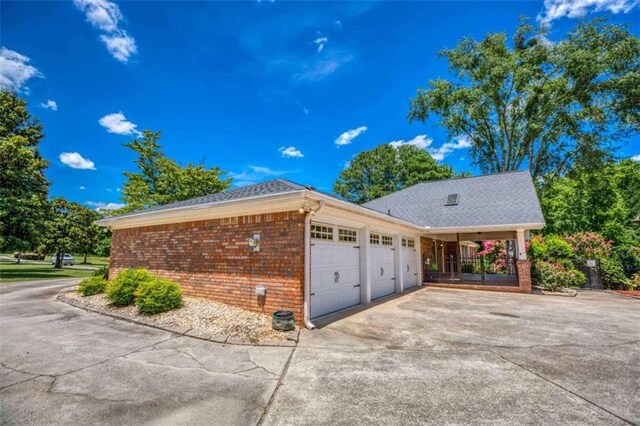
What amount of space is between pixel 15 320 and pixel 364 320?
305 inches

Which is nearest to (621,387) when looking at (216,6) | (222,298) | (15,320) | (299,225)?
(299,225)

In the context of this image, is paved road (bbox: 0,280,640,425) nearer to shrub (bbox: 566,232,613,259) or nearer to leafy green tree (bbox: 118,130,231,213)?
shrub (bbox: 566,232,613,259)

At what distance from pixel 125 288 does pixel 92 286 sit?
2.83 metres

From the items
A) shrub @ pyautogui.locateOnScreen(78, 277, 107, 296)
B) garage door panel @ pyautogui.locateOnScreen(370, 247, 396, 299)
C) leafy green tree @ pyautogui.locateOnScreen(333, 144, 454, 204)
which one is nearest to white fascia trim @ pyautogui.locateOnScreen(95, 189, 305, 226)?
shrub @ pyautogui.locateOnScreen(78, 277, 107, 296)

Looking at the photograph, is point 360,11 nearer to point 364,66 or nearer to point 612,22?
point 364,66

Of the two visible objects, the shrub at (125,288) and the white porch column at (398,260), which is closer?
the shrub at (125,288)

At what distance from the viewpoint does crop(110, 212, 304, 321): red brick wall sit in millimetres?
5961

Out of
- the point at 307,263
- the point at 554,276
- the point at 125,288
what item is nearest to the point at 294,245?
the point at 307,263

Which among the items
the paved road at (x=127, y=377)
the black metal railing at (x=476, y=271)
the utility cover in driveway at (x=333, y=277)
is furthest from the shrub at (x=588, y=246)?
the paved road at (x=127, y=377)

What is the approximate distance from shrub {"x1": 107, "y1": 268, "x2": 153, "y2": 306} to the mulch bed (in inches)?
7.1

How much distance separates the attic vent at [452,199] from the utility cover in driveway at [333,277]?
28.7ft

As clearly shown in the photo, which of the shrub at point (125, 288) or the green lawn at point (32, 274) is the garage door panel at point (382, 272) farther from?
the green lawn at point (32, 274)

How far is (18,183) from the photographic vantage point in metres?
16.4

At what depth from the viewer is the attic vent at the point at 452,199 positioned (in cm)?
1482
